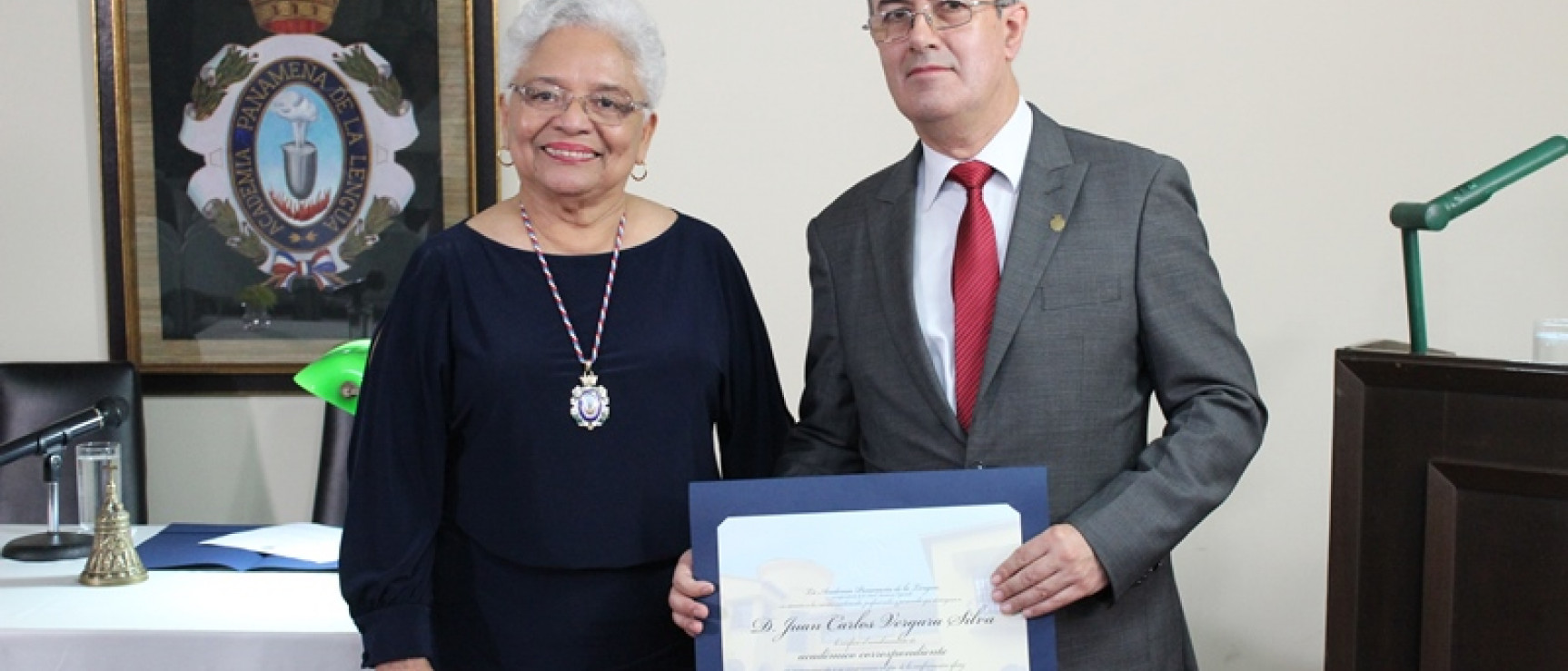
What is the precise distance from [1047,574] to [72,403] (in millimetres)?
2766

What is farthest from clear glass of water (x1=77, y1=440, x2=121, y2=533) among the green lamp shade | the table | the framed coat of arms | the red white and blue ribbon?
the red white and blue ribbon

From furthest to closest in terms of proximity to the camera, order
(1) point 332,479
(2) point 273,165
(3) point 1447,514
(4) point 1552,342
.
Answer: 1. (2) point 273,165
2. (1) point 332,479
3. (4) point 1552,342
4. (3) point 1447,514

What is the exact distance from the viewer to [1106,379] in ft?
5.21

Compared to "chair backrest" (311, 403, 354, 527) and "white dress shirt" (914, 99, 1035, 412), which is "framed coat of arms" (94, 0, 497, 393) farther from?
"white dress shirt" (914, 99, 1035, 412)

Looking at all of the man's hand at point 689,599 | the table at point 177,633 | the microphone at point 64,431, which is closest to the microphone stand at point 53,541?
the microphone at point 64,431

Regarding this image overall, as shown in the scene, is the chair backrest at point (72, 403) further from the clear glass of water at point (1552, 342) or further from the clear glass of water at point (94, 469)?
the clear glass of water at point (1552, 342)

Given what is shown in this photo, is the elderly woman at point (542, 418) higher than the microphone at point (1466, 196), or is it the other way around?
the microphone at point (1466, 196)

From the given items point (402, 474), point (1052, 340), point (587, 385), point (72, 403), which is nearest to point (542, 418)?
point (587, 385)

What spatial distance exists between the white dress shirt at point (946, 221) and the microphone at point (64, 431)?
1.78 meters

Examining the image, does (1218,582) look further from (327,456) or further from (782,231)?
(327,456)

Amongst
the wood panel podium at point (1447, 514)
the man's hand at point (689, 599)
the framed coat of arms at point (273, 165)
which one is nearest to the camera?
the wood panel podium at point (1447, 514)

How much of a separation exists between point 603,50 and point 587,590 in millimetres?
627

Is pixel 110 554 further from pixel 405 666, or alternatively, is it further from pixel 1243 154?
pixel 1243 154

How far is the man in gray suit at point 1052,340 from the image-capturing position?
151 centimetres
